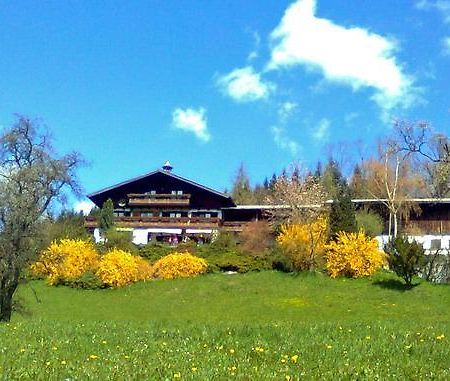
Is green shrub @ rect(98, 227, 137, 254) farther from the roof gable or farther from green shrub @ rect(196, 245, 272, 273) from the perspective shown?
the roof gable

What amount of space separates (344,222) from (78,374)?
38.6 m

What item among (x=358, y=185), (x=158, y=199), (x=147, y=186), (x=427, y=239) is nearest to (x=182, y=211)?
(x=158, y=199)

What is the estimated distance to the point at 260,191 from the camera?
97.2m

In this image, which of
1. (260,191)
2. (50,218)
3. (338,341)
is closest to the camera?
(338,341)

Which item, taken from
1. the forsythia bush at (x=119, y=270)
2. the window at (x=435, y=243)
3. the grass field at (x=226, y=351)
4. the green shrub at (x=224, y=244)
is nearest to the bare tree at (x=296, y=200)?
the green shrub at (x=224, y=244)

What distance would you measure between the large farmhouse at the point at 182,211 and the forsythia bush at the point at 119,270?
15548 millimetres

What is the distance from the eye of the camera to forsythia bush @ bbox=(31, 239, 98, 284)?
138ft

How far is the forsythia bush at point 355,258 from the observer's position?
39.3 metres

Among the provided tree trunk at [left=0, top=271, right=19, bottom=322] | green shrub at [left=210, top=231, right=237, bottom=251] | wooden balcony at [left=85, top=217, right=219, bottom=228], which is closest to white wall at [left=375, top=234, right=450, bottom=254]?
green shrub at [left=210, top=231, right=237, bottom=251]

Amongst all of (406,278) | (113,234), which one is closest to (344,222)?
(406,278)

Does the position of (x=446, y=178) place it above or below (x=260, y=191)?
below

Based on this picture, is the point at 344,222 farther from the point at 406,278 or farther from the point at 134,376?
the point at 134,376

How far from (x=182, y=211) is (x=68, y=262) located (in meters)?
20.4

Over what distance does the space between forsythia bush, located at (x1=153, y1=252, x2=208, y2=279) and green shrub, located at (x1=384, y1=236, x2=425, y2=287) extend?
14.4 m
